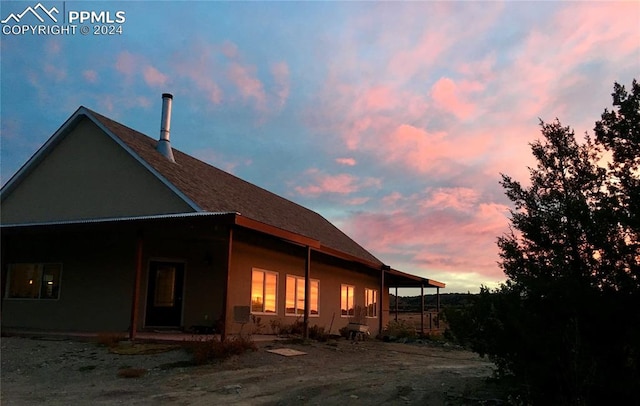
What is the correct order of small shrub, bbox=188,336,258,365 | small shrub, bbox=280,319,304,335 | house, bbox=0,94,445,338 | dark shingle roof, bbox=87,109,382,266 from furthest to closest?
small shrub, bbox=280,319,304,335
dark shingle roof, bbox=87,109,382,266
house, bbox=0,94,445,338
small shrub, bbox=188,336,258,365

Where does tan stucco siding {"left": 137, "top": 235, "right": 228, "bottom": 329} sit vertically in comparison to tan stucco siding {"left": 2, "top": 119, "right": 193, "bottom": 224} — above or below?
below

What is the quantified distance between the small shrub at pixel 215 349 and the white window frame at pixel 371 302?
1268cm

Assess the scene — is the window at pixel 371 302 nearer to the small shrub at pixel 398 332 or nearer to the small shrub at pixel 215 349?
the small shrub at pixel 398 332

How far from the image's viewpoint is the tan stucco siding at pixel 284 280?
1567 cm

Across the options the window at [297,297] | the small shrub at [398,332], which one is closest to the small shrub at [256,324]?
the window at [297,297]

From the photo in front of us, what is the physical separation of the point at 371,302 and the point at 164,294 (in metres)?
12.2

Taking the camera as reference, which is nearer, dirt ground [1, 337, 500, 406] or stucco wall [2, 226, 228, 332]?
dirt ground [1, 337, 500, 406]

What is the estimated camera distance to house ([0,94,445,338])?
15031 mm

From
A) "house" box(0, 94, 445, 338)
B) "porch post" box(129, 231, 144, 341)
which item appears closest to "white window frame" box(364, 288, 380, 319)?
"house" box(0, 94, 445, 338)

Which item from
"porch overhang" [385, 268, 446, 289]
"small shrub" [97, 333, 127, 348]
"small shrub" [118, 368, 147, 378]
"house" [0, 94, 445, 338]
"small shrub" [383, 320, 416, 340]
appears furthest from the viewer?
"porch overhang" [385, 268, 446, 289]

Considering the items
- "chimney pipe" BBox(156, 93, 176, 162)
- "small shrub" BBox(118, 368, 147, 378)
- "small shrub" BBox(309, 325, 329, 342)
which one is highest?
"chimney pipe" BBox(156, 93, 176, 162)

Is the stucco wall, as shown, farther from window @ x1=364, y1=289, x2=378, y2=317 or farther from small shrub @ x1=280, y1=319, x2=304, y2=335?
window @ x1=364, y1=289, x2=378, y2=317

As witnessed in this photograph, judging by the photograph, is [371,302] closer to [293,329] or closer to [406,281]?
[406,281]

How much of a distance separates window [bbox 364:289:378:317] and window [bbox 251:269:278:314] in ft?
25.9
